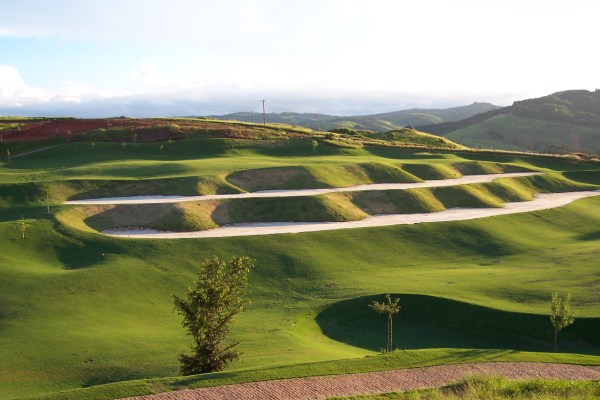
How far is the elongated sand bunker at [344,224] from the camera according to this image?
185ft

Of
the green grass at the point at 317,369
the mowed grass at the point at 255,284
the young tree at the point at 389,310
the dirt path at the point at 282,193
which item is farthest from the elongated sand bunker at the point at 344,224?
the green grass at the point at 317,369

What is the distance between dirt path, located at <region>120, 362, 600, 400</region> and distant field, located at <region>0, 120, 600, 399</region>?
88cm

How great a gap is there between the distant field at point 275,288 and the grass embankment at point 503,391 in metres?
3.16

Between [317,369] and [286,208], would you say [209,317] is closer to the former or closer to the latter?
[317,369]

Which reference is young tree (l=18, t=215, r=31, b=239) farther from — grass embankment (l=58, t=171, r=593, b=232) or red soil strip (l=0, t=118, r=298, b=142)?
red soil strip (l=0, t=118, r=298, b=142)

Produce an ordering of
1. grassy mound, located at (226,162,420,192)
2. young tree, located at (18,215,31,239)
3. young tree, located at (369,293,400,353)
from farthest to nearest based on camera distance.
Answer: grassy mound, located at (226,162,420,192)
young tree, located at (18,215,31,239)
young tree, located at (369,293,400,353)

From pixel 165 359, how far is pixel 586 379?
2167 centimetres

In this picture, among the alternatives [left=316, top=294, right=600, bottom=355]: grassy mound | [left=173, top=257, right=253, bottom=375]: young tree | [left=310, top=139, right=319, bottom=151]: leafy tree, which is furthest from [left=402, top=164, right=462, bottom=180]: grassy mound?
[left=173, top=257, right=253, bottom=375]: young tree

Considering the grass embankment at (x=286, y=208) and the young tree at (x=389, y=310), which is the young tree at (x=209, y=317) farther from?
the grass embankment at (x=286, y=208)

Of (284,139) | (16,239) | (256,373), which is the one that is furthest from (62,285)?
(284,139)

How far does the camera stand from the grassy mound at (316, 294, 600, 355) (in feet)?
120

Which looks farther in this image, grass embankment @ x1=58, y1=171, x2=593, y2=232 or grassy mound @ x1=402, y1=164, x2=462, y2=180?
grassy mound @ x1=402, y1=164, x2=462, y2=180

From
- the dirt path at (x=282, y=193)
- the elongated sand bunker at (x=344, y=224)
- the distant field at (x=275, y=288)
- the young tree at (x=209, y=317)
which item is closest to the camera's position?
the young tree at (x=209, y=317)

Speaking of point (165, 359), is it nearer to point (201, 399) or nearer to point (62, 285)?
point (201, 399)
